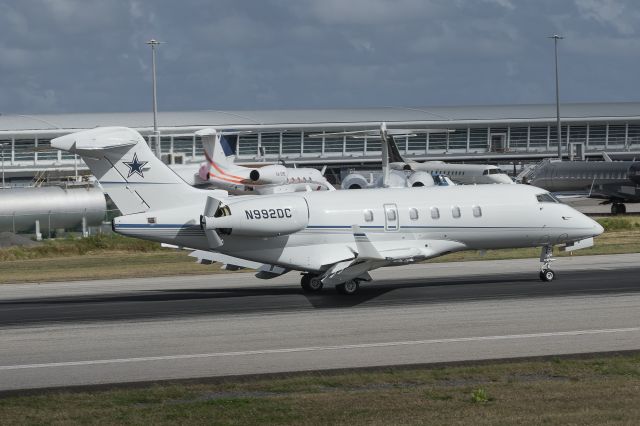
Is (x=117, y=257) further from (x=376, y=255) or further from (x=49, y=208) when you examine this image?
(x=376, y=255)

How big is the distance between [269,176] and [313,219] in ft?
149

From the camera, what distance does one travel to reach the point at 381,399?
15625mm

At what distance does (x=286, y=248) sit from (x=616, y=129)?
111614 mm

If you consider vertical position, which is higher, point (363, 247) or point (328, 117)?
point (328, 117)

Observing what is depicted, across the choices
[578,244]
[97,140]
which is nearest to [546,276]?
[578,244]

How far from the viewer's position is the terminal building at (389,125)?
11925 centimetres

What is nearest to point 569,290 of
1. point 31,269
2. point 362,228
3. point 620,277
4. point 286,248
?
point 620,277

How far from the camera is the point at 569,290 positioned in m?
28.3

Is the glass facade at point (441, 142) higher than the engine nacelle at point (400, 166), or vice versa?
the glass facade at point (441, 142)

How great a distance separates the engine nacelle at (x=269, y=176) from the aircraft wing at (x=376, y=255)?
4462 cm

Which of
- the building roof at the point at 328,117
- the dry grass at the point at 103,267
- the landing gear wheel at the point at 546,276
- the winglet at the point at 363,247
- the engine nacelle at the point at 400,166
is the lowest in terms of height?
the dry grass at the point at 103,267

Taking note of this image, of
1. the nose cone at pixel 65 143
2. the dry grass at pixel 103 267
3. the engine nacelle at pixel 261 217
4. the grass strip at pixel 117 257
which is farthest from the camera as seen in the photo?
the grass strip at pixel 117 257

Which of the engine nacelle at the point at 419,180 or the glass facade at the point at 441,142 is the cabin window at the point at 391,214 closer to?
the engine nacelle at the point at 419,180

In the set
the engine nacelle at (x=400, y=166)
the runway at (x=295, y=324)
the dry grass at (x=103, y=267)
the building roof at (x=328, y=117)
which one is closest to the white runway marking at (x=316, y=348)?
the runway at (x=295, y=324)
